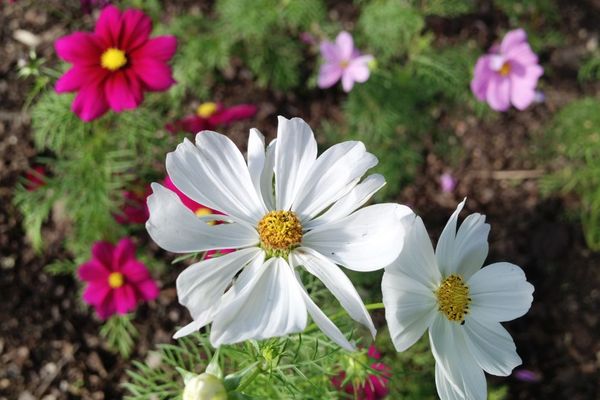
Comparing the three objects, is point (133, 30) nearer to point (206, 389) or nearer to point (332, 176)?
point (332, 176)

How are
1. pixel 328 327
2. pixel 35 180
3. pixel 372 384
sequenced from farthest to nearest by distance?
pixel 35 180
pixel 372 384
pixel 328 327

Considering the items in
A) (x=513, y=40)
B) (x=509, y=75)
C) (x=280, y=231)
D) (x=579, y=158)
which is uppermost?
(x=280, y=231)

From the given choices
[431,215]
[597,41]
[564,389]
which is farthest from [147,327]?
[597,41]

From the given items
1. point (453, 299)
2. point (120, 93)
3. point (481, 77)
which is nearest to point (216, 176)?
point (453, 299)

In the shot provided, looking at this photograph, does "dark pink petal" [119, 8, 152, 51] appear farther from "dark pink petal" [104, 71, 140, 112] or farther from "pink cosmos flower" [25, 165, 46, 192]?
"pink cosmos flower" [25, 165, 46, 192]

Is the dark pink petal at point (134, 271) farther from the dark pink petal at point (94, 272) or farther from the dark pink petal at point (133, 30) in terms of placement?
the dark pink petal at point (133, 30)

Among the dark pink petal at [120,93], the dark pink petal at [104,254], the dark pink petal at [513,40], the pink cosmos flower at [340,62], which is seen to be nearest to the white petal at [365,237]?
the dark pink petal at [120,93]
